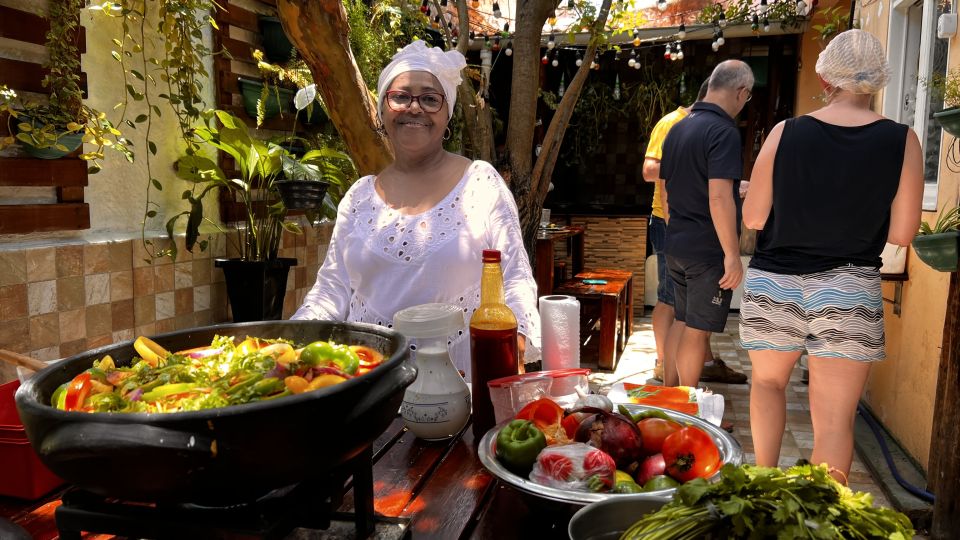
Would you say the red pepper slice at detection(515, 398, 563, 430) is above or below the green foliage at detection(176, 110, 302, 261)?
below

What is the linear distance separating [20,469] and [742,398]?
4581 mm

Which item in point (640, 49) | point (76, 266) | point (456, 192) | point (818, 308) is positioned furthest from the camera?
point (640, 49)

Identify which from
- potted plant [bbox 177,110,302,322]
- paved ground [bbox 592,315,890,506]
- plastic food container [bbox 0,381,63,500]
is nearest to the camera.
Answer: plastic food container [bbox 0,381,63,500]

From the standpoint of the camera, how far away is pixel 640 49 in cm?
892

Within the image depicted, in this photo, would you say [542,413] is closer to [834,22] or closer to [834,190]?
[834,190]

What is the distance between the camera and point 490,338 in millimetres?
1438

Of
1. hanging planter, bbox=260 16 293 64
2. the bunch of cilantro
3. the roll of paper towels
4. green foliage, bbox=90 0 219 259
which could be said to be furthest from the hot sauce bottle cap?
hanging planter, bbox=260 16 293 64

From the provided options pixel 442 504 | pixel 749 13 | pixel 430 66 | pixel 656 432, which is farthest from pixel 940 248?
pixel 749 13

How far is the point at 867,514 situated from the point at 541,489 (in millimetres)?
463

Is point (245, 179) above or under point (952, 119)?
under

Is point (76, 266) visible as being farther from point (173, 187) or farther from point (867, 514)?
point (867, 514)

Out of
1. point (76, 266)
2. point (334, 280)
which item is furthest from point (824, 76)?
point (76, 266)

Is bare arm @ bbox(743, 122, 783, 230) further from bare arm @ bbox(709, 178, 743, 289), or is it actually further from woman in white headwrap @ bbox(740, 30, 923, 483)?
bare arm @ bbox(709, 178, 743, 289)

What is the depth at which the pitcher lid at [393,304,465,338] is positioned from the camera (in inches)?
56.9
